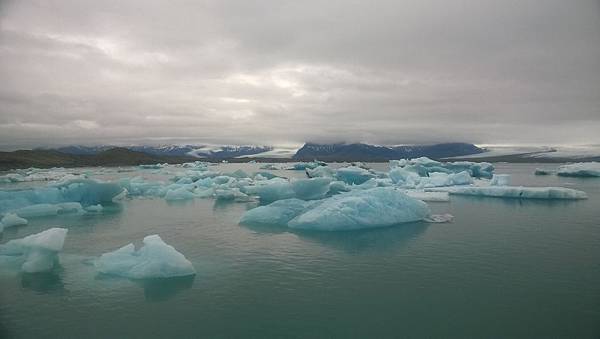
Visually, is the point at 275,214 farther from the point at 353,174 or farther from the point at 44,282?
the point at 353,174

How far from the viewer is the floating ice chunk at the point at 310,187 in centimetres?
1864

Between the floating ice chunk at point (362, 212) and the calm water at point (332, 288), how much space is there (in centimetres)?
56

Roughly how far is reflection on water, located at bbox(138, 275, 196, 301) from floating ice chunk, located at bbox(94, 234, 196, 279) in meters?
0.13

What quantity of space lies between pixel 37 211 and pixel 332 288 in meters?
14.3

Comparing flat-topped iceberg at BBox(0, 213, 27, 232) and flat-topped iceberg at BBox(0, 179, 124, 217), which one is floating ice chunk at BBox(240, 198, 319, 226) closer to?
flat-topped iceberg at BBox(0, 213, 27, 232)

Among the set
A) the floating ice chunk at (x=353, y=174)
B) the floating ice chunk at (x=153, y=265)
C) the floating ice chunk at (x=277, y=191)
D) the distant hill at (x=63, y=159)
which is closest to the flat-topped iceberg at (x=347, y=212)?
the floating ice chunk at (x=277, y=191)

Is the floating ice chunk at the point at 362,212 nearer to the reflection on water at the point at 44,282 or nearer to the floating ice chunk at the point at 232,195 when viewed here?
the reflection on water at the point at 44,282

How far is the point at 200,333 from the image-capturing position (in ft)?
18.7

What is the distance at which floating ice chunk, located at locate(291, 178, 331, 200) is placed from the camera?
734 inches

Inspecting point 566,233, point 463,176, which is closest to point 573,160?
point 463,176

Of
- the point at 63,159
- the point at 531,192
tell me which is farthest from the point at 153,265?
the point at 63,159

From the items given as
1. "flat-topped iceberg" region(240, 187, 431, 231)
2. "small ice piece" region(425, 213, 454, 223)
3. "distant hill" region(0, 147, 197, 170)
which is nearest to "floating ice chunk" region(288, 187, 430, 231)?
"flat-topped iceberg" region(240, 187, 431, 231)

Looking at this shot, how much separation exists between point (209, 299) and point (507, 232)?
31.7 feet

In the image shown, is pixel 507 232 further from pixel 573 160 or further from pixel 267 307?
pixel 573 160
